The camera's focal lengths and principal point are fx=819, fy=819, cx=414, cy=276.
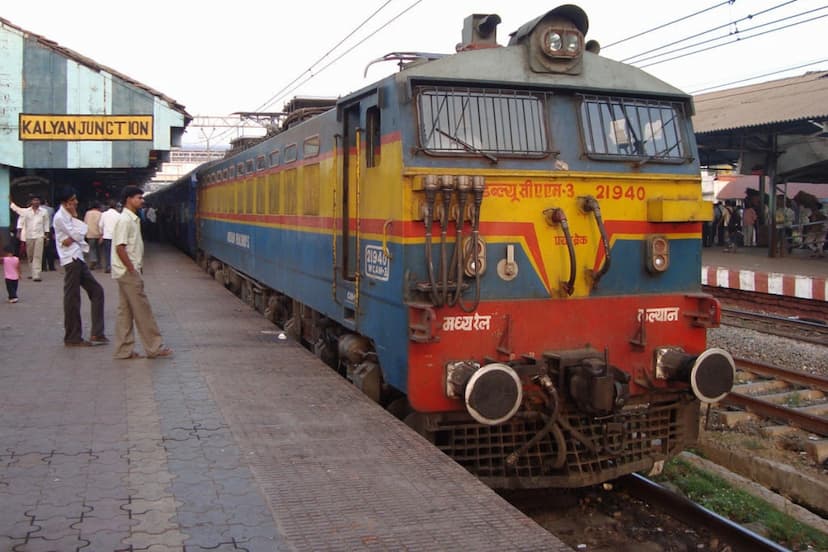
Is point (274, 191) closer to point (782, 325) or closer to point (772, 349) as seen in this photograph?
point (772, 349)

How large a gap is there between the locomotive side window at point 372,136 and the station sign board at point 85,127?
1394 centimetres

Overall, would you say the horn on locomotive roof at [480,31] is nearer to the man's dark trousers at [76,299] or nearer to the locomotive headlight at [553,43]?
the locomotive headlight at [553,43]

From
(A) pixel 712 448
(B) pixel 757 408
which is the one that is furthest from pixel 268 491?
(B) pixel 757 408

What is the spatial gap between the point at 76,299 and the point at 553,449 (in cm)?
577

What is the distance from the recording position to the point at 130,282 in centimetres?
819

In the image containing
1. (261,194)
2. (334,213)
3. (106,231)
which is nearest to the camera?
(334,213)

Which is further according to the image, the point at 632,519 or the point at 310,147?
the point at 310,147

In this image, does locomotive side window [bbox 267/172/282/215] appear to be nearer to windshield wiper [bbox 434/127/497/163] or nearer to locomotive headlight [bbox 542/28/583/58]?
windshield wiper [bbox 434/127/497/163]

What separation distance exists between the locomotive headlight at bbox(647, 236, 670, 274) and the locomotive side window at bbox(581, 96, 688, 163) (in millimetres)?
635

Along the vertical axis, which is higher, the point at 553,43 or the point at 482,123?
the point at 553,43

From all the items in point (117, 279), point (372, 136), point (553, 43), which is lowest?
point (117, 279)

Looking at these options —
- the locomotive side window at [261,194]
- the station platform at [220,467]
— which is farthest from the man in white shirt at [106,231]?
the station platform at [220,467]

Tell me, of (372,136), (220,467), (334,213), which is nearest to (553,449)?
(220,467)

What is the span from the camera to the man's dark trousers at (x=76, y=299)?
9062mm
